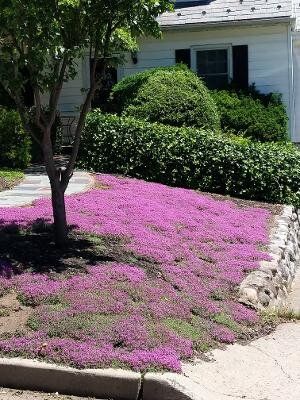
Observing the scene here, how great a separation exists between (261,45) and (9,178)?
8.38 meters

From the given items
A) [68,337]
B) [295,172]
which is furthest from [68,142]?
[68,337]

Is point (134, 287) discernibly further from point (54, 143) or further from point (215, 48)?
point (215, 48)

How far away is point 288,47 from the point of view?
17.4 metres

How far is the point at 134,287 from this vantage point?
6.52 metres

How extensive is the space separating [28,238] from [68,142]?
10629 mm

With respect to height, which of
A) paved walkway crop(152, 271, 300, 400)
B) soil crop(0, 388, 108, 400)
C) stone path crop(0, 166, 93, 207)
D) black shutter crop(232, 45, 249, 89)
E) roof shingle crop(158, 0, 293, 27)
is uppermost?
roof shingle crop(158, 0, 293, 27)

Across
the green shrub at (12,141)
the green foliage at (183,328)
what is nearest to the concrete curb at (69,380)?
the green foliage at (183,328)

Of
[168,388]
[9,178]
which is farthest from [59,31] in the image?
[9,178]

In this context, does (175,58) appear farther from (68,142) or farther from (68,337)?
(68,337)

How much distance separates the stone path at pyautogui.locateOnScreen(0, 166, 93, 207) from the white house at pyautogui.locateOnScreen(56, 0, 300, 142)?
232 inches

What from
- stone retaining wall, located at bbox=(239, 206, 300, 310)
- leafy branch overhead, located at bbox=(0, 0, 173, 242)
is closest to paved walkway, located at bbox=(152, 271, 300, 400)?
stone retaining wall, located at bbox=(239, 206, 300, 310)

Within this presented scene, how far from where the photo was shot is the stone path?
35.0ft

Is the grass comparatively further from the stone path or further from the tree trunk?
the tree trunk

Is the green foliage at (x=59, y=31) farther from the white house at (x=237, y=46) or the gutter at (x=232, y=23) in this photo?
the white house at (x=237, y=46)
